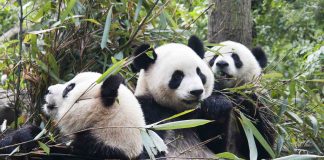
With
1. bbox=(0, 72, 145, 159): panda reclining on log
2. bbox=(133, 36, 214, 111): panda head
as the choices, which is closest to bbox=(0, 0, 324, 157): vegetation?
bbox=(133, 36, 214, 111): panda head

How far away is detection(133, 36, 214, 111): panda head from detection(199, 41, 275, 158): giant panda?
207 millimetres

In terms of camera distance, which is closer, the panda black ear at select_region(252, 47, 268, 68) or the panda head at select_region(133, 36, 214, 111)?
the panda head at select_region(133, 36, 214, 111)

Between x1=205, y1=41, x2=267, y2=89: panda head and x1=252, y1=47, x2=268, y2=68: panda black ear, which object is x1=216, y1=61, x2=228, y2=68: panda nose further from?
x1=252, y1=47, x2=268, y2=68: panda black ear

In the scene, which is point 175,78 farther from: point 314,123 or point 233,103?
point 314,123

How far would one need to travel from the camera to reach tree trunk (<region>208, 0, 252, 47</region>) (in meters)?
6.02

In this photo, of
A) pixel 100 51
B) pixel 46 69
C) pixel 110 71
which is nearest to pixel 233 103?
pixel 100 51

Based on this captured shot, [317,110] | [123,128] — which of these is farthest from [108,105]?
[317,110]

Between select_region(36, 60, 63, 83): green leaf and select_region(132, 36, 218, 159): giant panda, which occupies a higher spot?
select_region(36, 60, 63, 83): green leaf

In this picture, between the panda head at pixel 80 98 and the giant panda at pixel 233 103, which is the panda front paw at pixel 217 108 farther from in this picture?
the panda head at pixel 80 98

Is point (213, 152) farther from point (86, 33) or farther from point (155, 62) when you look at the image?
point (86, 33)

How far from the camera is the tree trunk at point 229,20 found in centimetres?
602

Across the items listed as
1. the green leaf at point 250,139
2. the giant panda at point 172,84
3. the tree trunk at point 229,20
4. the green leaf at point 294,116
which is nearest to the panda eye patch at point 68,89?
the giant panda at point 172,84

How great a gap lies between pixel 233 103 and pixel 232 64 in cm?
52

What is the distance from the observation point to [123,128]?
369 centimetres
